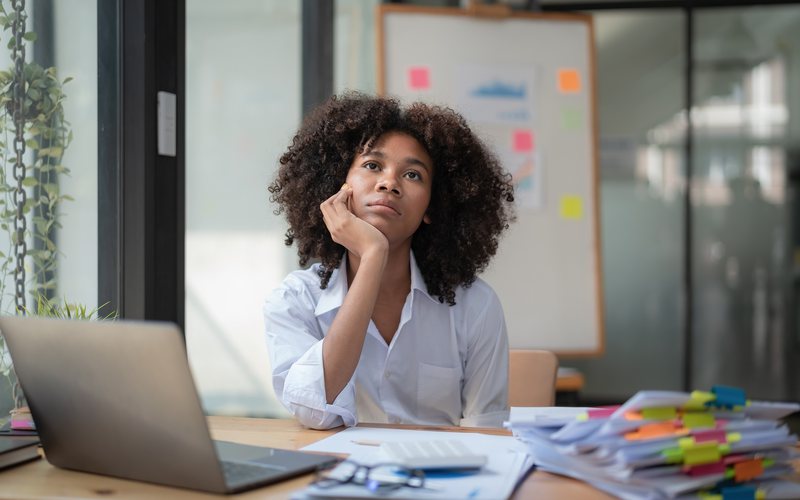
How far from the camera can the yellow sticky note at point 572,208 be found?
388 centimetres

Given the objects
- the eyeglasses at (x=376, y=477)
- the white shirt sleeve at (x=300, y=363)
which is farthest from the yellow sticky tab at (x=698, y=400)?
the white shirt sleeve at (x=300, y=363)

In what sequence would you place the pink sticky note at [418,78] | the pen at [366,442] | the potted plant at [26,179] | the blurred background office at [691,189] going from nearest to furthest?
the pen at [366,442]
the potted plant at [26,179]
the pink sticky note at [418,78]
the blurred background office at [691,189]

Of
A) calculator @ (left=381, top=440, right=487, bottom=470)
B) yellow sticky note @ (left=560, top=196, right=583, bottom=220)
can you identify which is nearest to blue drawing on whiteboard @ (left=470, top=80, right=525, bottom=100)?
yellow sticky note @ (left=560, top=196, right=583, bottom=220)

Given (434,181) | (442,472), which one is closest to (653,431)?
(442,472)

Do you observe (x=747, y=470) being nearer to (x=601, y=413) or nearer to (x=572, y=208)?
(x=601, y=413)

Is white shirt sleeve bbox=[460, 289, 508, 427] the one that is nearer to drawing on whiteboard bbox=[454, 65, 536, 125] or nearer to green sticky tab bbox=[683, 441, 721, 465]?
green sticky tab bbox=[683, 441, 721, 465]

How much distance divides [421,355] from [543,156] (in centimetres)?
211

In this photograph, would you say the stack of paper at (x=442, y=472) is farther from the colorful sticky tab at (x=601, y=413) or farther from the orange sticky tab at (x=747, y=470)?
the orange sticky tab at (x=747, y=470)

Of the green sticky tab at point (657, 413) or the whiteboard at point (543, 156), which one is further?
the whiteboard at point (543, 156)

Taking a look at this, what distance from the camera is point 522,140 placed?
3869 millimetres

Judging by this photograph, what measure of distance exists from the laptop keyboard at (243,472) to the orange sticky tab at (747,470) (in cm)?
57

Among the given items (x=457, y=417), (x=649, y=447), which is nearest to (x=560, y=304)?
(x=457, y=417)

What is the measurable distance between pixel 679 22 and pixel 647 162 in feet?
2.56

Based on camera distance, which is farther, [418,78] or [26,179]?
[418,78]
